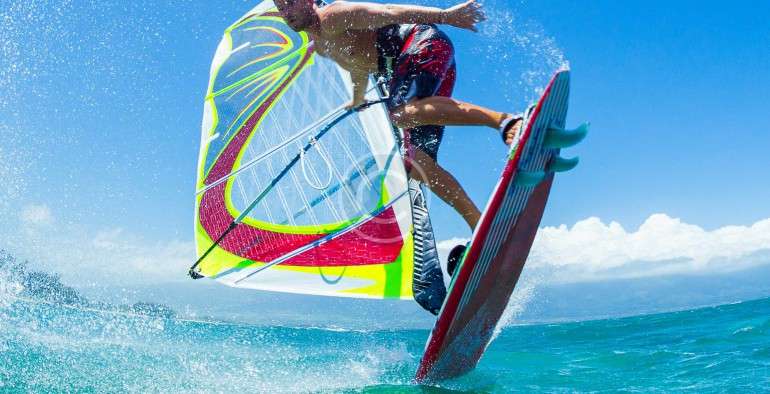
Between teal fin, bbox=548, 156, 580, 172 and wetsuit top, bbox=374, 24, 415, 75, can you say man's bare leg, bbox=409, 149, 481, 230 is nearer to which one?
teal fin, bbox=548, 156, 580, 172

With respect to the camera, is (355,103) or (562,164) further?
(355,103)

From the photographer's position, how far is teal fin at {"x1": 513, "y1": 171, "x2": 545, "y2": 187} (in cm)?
344

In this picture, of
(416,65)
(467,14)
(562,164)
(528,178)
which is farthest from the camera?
(416,65)

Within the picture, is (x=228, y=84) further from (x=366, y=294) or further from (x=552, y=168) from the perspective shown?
(x=552, y=168)

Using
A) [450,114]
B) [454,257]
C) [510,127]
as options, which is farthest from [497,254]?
[450,114]

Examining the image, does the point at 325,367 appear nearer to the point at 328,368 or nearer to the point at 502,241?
the point at 328,368

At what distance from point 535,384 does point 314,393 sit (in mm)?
2049

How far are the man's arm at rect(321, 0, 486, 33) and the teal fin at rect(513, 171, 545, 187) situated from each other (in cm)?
101

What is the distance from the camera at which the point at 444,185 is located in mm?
4508

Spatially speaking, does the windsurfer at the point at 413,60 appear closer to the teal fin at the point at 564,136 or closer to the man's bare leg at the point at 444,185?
the man's bare leg at the point at 444,185

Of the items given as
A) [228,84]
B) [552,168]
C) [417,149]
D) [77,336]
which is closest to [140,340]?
[77,336]

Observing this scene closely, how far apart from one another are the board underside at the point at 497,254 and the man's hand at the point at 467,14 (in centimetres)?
63

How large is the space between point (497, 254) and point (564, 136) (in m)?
1.04

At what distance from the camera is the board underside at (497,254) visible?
11.0 ft
